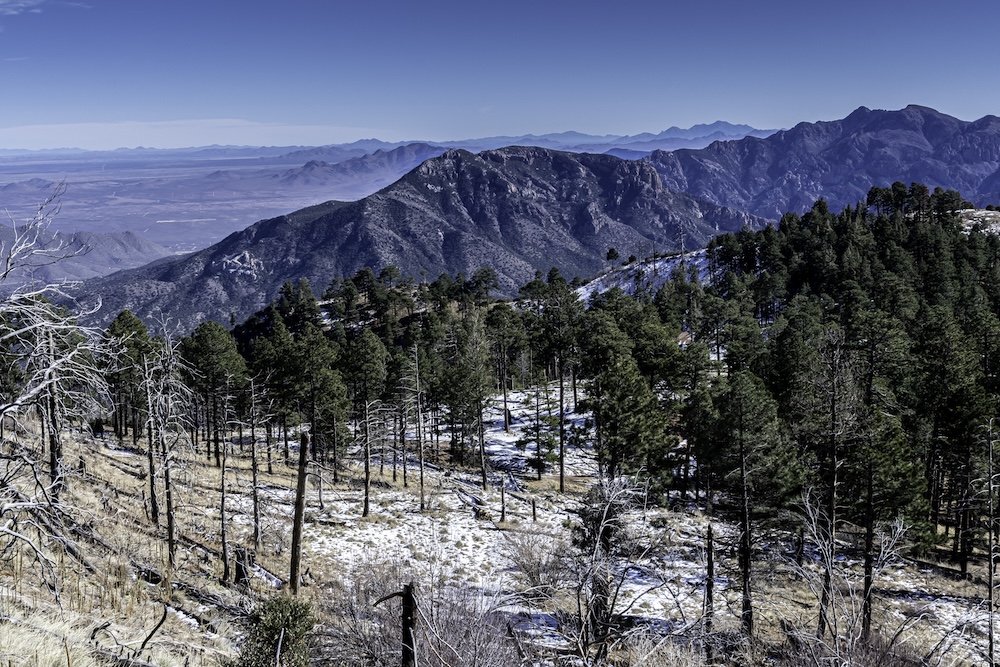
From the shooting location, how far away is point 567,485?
4288 cm

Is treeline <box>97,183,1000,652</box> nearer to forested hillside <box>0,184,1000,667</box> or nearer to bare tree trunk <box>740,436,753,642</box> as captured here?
bare tree trunk <box>740,436,753,642</box>

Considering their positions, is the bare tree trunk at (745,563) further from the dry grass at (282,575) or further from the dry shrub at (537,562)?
the dry shrub at (537,562)

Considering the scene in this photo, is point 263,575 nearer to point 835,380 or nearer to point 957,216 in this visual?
point 835,380

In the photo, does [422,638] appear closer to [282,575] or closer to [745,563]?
[282,575]

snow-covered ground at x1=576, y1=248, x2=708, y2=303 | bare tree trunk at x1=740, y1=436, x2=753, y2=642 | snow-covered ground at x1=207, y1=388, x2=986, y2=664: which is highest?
snow-covered ground at x1=576, y1=248, x2=708, y2=303

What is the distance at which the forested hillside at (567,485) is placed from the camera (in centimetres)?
953

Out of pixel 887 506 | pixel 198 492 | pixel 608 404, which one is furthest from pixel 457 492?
pixel 887 506

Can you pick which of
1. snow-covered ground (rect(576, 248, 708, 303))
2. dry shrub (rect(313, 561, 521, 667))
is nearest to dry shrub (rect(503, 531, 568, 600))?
dry shrub (rect(313, 561, 521, 667))

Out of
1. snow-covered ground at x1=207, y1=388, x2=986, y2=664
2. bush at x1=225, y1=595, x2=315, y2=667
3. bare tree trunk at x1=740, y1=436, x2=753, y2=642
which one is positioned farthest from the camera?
snow-covered ground at x1=207, y1=388, x2=986, y2=664

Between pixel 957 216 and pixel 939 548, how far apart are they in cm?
9597

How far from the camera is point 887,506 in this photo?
80.2 feet

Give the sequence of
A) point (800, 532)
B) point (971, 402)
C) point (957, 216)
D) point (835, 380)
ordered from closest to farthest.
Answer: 1. point (835, 380)
2. point (800, 532)
3. point (971, 402)
4. point (957, 216)

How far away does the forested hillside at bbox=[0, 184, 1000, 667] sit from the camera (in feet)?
31.3

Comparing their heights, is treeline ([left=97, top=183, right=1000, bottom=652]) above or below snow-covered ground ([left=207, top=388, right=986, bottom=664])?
above
